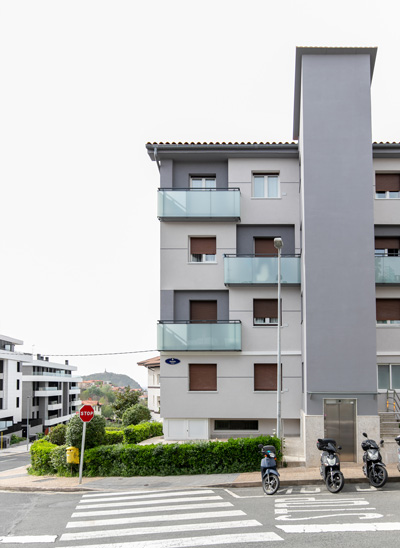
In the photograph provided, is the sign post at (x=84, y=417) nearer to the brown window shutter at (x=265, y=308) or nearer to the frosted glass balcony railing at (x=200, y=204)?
the brown window shutter at (x=265, y=308)

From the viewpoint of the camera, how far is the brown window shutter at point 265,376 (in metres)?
20.8

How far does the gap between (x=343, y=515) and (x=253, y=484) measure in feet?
14.5

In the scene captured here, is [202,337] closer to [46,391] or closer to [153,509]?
[153,509]

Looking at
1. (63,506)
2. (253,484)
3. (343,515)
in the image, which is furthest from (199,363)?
(343,515)

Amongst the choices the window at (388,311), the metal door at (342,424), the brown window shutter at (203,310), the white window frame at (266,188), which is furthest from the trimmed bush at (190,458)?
the white window frame at (266,188)

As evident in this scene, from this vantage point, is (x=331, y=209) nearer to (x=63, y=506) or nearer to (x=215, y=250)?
(x=215, y=250)

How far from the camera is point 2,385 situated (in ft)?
234

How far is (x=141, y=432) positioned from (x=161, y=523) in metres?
12.1

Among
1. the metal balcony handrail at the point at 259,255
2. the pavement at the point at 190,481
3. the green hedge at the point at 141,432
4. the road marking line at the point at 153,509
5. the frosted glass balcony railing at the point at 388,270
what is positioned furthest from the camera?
the green hedge at the point at 141,432

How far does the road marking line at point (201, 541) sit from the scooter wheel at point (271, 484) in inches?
169

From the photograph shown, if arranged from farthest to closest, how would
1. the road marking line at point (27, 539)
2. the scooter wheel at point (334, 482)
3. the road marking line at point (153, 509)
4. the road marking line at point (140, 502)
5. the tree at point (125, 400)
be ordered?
the tree at point (125, 400) → the scooter wheel at point (334, 482) → the road marking line at point (140, 502) → the road marking line at point (153, 509) → the road marking line at point (27, 539)

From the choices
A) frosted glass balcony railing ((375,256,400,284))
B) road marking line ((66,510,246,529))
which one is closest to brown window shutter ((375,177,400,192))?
frosted glass balcony railing ((375,256,400,284))

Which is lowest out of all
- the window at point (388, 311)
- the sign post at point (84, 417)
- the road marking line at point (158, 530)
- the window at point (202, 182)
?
the road marking line at point (158, 530)

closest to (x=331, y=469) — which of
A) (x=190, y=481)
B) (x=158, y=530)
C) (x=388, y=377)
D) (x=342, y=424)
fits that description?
(x=190, y=481)
